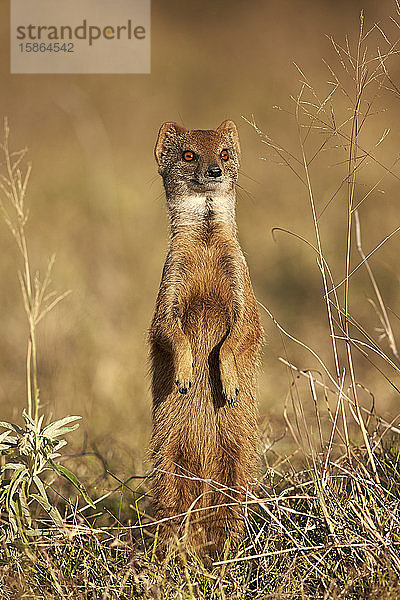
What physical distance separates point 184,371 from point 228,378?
150 millimetres

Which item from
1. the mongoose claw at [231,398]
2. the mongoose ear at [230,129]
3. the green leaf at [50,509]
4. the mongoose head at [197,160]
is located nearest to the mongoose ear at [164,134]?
the mongoose head at [197,160]

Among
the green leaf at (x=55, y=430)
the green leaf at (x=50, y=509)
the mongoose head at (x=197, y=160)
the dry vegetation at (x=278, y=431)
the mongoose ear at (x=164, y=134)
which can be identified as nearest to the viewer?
the dry vegetation at (x=278, y=431)

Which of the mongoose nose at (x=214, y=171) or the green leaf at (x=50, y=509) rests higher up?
the mongoose nose at (x=214, y=171)

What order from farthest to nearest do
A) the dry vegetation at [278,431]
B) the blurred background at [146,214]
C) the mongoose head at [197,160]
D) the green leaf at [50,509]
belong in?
the blurred background at [146,214] < the mongoose head at [197,160] < the green leaf at [50,509] < the dry vegetation at [278,431]

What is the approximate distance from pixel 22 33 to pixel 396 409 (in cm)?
577

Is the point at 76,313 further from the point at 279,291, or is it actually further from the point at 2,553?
the point at 2,553

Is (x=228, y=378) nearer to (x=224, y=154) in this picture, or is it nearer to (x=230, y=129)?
(x=224, y=154)

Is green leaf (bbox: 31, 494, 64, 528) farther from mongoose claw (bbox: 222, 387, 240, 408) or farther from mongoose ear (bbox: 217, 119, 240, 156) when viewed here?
mongoose ear (bbox: 217, 119, 240, 156)

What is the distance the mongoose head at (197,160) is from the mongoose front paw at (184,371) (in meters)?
0.58

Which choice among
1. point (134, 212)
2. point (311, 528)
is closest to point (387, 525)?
point (311, 528)

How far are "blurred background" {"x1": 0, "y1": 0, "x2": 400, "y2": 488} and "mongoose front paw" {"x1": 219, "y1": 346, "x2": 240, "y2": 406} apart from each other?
1.66 feet

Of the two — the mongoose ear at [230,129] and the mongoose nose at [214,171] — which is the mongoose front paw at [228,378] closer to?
the mongoose nose at [214,171]

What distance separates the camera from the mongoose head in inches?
105

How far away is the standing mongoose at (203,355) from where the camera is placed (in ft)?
8.61
